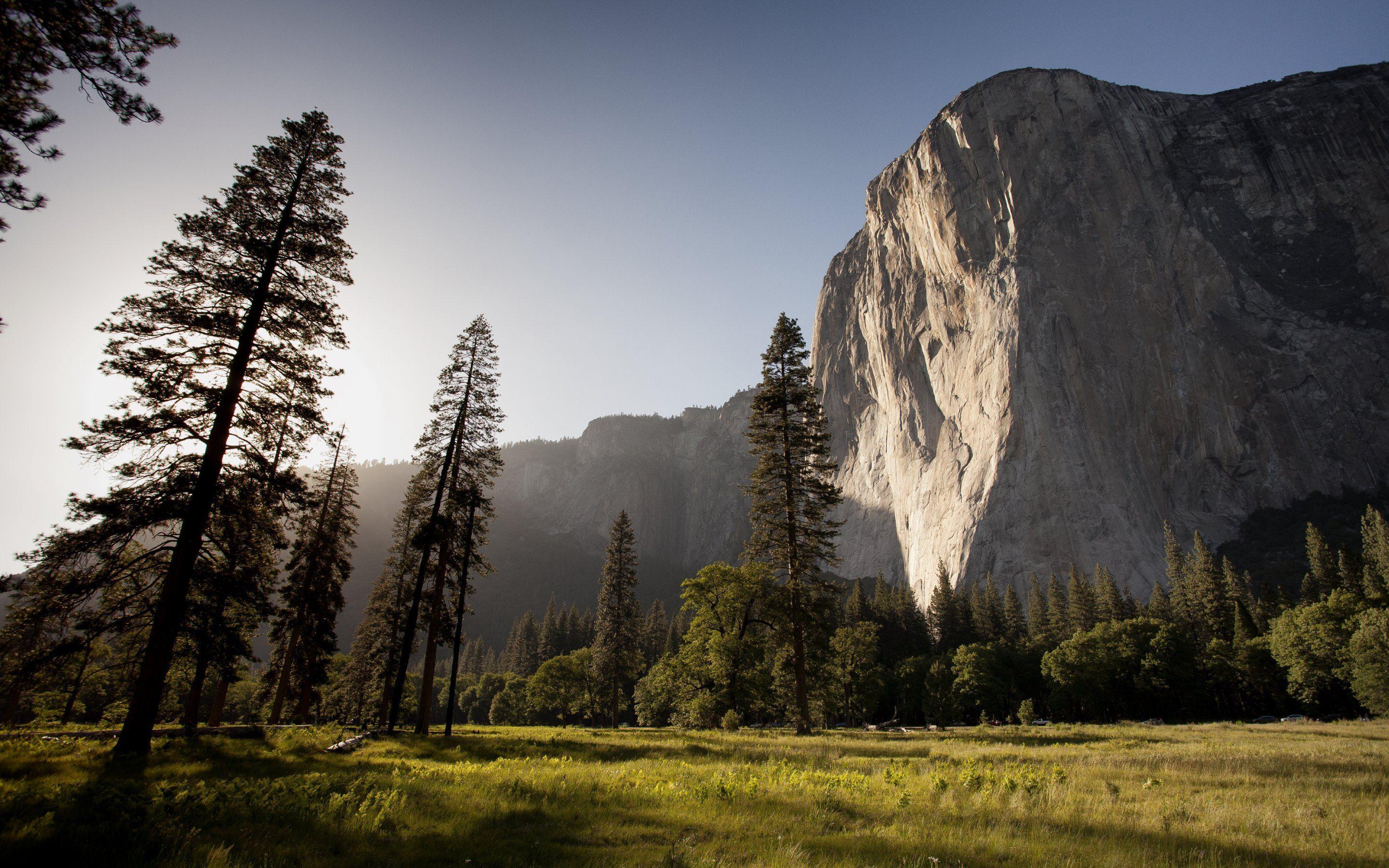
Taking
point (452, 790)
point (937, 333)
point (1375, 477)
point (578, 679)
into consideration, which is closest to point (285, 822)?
point (452, 790)

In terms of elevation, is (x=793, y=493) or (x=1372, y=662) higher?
(x=793, y=493)

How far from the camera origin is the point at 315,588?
25.1 m

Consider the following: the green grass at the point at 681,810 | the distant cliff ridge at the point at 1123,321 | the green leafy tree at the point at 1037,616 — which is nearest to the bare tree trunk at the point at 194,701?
the green grass at the point at 681,810

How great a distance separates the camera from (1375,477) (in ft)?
314

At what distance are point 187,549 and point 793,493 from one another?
1709 centimetres

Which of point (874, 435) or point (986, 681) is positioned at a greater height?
point (874, 435)

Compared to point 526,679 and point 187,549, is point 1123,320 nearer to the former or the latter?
point 526,679

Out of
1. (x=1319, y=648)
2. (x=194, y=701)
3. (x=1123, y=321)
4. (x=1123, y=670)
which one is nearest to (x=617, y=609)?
(x=194, y=701)

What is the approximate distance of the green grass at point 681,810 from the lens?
536cm

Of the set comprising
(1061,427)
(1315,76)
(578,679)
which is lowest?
(578,679)

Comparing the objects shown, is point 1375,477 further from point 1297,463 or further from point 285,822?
point 285,822

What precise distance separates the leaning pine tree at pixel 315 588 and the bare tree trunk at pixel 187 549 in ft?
36.9

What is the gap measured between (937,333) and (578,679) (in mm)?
89958

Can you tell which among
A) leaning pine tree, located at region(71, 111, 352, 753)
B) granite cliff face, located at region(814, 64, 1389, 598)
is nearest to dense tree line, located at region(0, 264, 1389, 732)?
leaning pine tree, located at region(71, 111, 352, 753)
